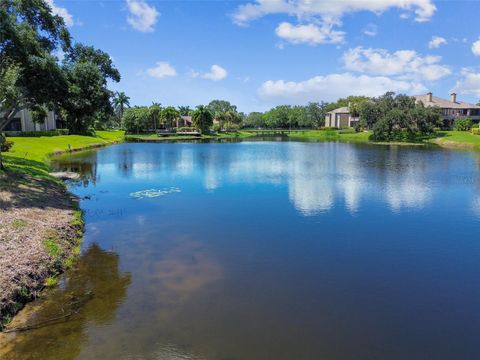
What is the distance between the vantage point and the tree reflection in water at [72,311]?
33.9 ft

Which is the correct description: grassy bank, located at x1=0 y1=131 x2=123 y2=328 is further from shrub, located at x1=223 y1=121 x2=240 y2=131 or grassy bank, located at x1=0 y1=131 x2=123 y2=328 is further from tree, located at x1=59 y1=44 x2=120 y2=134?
shrub, located at x1=223 y1=121 x2=240 y2=131

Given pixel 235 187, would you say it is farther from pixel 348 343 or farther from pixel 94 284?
pixel 348 343

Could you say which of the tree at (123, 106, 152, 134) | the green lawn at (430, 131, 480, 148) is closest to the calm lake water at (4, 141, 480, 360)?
the green lawn at (430, 131, 480, 148)

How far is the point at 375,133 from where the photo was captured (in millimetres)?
101562

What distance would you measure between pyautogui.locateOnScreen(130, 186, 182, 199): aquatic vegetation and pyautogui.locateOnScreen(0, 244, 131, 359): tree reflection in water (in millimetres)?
13191

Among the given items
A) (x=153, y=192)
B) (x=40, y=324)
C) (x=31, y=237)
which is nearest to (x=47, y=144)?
(x=153, y=192)

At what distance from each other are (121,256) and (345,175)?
27.9 metres

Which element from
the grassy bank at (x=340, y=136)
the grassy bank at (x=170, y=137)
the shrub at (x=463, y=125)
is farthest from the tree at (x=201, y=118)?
the shrub at (x=463, y=125)

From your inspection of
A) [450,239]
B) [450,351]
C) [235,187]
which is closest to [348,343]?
[450,351]

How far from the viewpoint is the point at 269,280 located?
14742mm

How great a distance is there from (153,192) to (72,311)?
19.5 metres

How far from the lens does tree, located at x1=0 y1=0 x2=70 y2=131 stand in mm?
21953

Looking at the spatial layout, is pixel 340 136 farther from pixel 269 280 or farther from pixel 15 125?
pixel 269 280

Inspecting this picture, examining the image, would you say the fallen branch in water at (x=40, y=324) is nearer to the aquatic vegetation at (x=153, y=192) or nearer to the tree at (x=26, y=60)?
the tree at (x=26, y=60)
